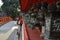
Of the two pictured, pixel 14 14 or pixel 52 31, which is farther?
pixel 14 14

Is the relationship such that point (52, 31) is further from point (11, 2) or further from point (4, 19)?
point (11, 2)

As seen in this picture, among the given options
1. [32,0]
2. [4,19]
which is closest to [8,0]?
[4,19]

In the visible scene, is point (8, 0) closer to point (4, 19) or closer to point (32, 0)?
point (4, 19)

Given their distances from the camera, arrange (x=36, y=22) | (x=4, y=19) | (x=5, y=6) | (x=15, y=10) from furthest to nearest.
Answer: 1. (x=5, y=6)
2. (x=15, y=10)
3. (x=4, y=19)
4. (x=36, y=22)

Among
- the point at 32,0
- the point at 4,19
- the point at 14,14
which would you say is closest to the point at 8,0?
the point at 14,14

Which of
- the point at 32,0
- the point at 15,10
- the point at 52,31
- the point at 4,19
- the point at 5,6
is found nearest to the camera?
the point at 52,31

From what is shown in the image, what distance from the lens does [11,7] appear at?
27844 mm

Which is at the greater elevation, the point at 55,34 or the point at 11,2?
the point at 11,2

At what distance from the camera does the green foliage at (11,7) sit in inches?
1051

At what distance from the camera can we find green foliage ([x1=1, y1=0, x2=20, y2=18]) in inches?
1051

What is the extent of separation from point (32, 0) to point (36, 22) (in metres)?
0.85

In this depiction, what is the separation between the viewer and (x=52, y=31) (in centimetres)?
68

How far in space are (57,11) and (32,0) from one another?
109 cm

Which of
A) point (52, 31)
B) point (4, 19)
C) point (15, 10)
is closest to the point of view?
point (52, 31)
